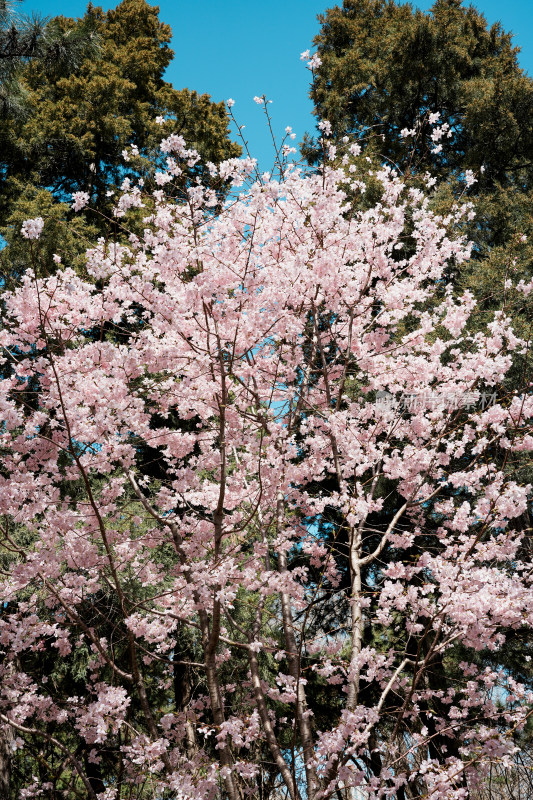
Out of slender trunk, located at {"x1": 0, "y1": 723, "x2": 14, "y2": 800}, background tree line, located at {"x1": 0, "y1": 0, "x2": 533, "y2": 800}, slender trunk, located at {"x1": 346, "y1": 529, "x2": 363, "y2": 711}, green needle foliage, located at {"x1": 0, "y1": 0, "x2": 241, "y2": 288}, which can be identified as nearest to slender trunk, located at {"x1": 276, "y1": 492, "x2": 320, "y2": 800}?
slender trunk, located at {"x1": 346, "y1": 529, "x2": 363, "y2": 711}

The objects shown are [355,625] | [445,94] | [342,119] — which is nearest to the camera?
[355,625]

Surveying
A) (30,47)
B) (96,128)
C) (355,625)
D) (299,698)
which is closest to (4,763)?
(299,698)

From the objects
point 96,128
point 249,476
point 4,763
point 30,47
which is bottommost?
point 4,763

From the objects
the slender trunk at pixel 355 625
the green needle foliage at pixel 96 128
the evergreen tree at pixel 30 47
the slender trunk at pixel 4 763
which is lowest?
the slender trunk at pixel 4 763

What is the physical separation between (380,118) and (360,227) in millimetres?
9385

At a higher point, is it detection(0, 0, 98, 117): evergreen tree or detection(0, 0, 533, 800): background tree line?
detection(0, 0, 533, 800): background tree line

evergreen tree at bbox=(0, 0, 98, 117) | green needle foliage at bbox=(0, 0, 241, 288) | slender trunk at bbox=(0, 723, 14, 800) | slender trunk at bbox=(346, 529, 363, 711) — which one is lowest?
slender trunk at bbox=(0, 723, 14, 800)

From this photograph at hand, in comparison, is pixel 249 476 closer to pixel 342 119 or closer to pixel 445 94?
pixel 342 119

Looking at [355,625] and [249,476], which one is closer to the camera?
[355,625]

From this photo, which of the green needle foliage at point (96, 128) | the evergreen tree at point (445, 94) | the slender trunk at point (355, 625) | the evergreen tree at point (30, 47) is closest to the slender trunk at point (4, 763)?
the slender trunk at point (355, 625)

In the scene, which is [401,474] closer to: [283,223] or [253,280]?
[253,280]

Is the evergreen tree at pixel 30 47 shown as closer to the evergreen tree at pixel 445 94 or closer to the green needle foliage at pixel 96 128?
the green needle foliage at pixel 96 128

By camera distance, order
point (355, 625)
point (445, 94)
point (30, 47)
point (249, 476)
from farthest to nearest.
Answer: point (445, 94) < point (30, 47) < point (249, 476) < point (355, 625)

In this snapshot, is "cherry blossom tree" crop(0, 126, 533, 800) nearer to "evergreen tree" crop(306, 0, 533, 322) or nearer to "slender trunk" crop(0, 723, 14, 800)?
"slender trunk" crop(0, 723, 14, 800)
